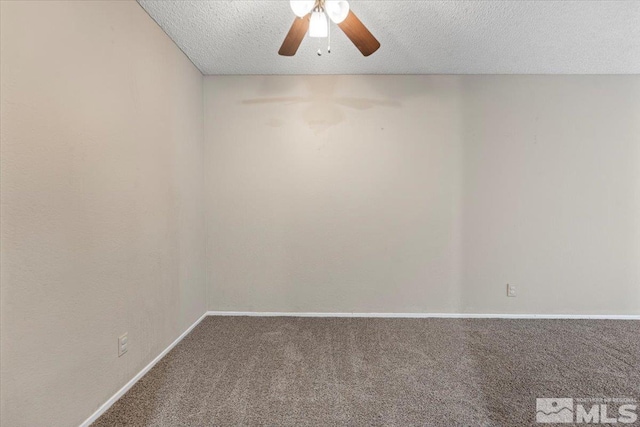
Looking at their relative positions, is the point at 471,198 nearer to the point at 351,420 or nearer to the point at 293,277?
the point at 293,277

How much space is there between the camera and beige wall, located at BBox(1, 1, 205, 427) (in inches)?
48.6

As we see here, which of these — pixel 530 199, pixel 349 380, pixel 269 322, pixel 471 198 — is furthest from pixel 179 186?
pixel 530 199

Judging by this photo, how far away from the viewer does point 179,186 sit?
262cm

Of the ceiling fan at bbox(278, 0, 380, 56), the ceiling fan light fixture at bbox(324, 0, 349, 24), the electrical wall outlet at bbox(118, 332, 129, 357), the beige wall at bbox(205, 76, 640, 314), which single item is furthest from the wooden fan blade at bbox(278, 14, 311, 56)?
the electrical wall outlet at bbox(118, 332, 129, 357)

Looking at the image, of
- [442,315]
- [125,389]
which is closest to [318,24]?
[125,389]

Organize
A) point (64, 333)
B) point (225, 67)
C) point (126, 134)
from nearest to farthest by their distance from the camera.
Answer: point (64, 333)
point (126, 134)
point (225, 67)

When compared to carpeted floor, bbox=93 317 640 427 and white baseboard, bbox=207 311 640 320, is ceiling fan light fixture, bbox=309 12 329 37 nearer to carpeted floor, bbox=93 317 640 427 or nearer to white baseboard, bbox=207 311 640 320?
carpeted floor, bbox=93 317 640 427

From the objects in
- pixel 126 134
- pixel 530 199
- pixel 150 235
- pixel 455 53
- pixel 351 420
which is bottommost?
pixel 351 420

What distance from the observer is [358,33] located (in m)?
1.81

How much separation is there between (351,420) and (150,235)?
1763 mm
